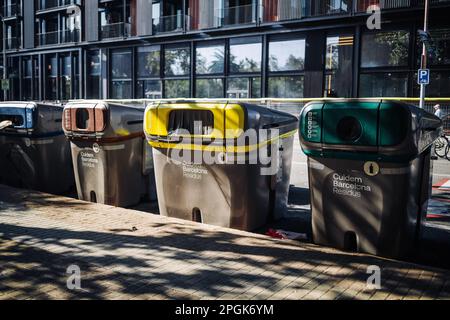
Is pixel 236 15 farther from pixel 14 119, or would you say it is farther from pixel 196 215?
pixel 196 215

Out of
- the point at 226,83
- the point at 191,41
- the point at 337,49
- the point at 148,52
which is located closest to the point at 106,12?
the point at 148,52

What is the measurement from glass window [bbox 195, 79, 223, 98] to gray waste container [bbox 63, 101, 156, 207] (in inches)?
830

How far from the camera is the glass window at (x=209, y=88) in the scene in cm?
2781

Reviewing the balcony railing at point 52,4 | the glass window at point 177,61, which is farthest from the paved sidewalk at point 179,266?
the balcony railing at point 52,4

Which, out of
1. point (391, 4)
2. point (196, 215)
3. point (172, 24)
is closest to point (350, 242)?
point (196, 215)

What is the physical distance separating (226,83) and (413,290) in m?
24.6

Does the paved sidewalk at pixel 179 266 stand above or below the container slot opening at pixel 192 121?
below

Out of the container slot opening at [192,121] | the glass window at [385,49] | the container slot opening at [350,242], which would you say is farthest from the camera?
the glass window at [385,49]

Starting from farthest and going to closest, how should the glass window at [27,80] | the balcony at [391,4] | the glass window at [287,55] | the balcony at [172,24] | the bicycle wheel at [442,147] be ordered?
the glass window at [27,80]
the balcony at [172,24]
the glass window at [287,55]
the balcony at [391,4]
the bicycle wheel at [442,147]

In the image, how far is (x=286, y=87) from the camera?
25391 mm

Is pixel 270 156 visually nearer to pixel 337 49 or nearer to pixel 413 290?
pixel 413 290

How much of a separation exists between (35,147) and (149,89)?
24160mm

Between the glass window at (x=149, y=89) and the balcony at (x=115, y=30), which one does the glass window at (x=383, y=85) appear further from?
the balcony at (x=115, y=30)

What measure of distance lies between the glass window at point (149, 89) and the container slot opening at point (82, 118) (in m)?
23.6
